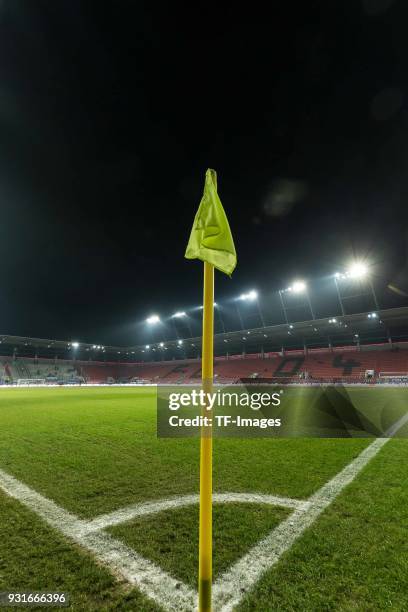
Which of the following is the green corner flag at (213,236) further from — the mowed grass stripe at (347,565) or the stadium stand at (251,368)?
the stadium stand at (251,368)

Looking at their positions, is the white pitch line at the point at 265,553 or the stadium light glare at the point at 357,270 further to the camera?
the stadium light glare at the point at 357,270

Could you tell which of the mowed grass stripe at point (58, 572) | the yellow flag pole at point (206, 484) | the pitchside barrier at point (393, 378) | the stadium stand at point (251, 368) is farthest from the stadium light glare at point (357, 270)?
the mowed grass stripe at point (58, 572)

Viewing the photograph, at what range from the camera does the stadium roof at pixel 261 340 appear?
40.9 metres

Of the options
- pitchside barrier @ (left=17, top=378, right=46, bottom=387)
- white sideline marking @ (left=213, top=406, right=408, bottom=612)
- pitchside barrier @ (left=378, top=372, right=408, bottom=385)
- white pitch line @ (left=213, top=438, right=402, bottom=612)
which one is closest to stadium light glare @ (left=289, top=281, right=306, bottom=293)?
pitchside barrier @ (left=378, top=372, right=408, bottom=385)

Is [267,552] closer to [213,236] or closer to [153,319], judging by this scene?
[213,236]

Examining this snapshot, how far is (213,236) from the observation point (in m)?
2.36

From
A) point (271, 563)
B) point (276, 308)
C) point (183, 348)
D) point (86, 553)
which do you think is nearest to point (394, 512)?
point (271, 563)

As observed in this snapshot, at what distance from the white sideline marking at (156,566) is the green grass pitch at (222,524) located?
0.23 feet

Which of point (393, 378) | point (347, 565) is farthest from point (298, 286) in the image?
point (347, 565)

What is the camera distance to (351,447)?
6754 millimetres

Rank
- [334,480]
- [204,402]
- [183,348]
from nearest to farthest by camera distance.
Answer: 1. [204,402]
2. [334,480]
3. [183,348]

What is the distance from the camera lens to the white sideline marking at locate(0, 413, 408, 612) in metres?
2.11

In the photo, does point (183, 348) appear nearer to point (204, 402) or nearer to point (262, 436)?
point (262, 436)

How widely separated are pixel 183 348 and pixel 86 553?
6307cm
